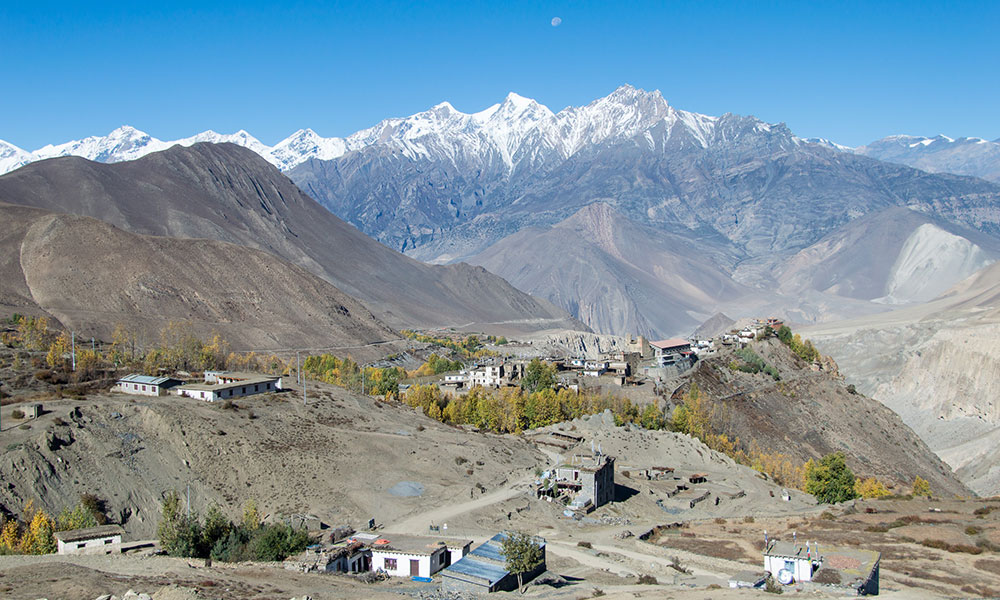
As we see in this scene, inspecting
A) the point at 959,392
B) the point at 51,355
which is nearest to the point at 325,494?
the point at 51,355

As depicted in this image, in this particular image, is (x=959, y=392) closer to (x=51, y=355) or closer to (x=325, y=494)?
(x=325, y=494)

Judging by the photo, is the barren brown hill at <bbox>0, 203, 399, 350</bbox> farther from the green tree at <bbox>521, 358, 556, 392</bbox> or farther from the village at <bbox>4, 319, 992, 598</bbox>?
the village at <bbox>4, 319, 992, 598</bbox>

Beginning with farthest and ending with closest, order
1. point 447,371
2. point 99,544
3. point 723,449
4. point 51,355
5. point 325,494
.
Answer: point 447,371, point 723,449, point 51,355, point 325,494, point 99,544

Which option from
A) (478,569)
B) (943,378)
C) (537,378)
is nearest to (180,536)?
(478,569)

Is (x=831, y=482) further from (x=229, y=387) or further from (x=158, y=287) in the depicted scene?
(x=158, y=287)

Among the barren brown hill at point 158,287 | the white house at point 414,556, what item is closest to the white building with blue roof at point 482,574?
the white house at point 414,556

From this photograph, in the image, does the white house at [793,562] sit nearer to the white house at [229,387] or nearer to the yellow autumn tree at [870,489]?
the yellow autumn tree at [870,489]
